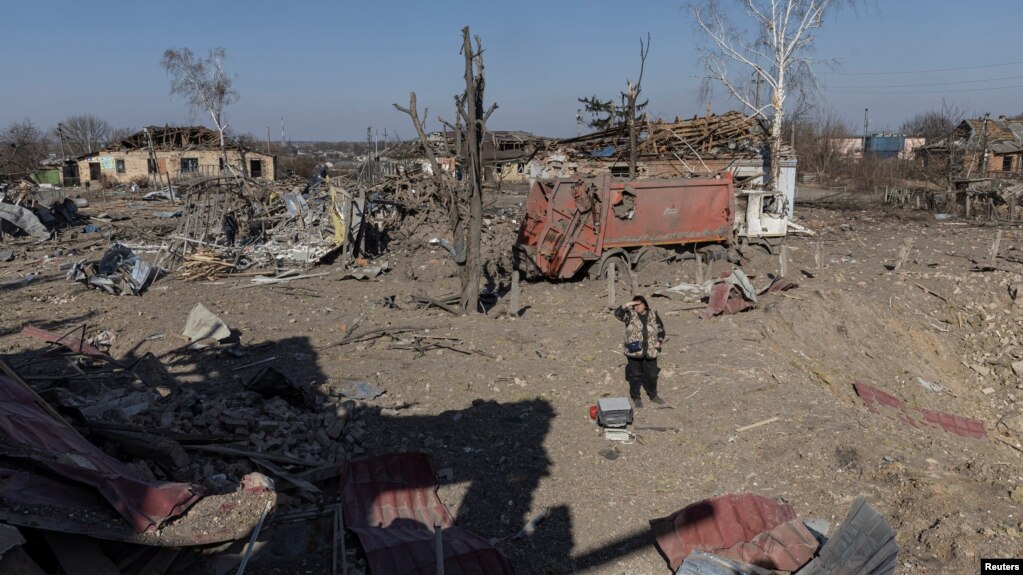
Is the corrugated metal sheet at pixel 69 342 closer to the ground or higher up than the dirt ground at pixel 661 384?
higher up

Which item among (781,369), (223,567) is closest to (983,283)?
(781,369)

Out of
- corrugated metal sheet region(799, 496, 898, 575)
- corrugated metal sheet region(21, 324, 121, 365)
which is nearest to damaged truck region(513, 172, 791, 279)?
corrugated metal sheet region(21, 324, 121, 365)

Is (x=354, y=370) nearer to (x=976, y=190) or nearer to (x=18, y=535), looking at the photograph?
(x=18, y=535)

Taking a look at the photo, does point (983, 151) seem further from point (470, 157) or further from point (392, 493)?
point (392, 493)

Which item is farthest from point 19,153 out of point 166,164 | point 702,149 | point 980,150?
point 980,150

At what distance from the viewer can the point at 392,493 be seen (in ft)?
18.9

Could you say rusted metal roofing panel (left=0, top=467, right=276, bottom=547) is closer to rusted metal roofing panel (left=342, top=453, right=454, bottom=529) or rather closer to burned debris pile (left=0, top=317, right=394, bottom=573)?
burned debris pile (left=0, top=317, right=394, bottom=573)

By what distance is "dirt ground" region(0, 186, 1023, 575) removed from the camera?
222 inches

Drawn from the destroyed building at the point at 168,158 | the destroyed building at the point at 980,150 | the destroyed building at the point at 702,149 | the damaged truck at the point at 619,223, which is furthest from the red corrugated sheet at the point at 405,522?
the destroyed building at the point at 168,158

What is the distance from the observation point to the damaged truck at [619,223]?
45.5 ft

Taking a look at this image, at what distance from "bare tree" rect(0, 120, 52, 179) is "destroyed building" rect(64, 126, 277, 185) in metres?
3.02

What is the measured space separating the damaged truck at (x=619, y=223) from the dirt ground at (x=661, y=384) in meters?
0.46

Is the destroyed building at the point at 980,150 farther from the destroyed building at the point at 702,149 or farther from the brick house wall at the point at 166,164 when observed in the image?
the brick house wall at the point at 166,164

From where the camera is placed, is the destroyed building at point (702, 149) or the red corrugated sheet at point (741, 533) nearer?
the red corrugated sheet at point (741, 533)
